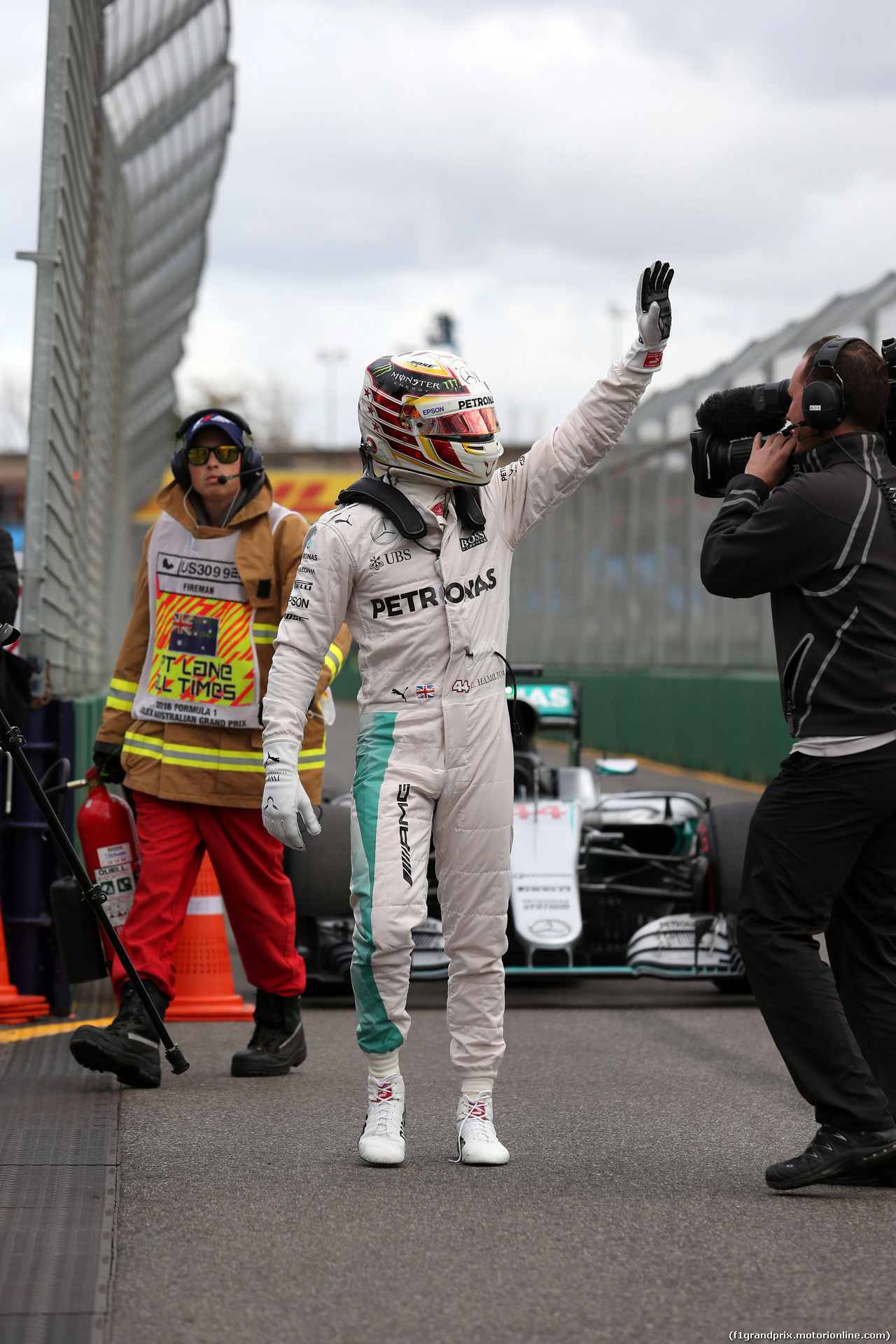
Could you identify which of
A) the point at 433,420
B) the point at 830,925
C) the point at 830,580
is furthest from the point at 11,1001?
the point at 830,580

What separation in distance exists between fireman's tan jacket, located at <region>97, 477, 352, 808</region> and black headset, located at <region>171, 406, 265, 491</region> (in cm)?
5

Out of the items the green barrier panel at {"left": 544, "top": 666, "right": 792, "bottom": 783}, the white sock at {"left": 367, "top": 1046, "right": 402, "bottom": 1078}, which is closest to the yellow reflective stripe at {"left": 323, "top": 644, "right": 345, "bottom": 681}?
the white sock at {"left": 367, "top": 1046, "right": 402, "bottom": 1078}

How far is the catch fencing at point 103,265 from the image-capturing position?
7340 millimetres

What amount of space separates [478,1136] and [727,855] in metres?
2.72

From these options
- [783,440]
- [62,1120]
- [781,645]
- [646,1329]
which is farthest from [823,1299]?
[62,1120]

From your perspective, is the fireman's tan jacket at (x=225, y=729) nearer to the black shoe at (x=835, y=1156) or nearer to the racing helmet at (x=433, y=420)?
the racing helmet at (x=433, y=420)

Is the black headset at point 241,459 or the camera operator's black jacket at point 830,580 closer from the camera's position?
the camera operator's black jacket at point 830,580

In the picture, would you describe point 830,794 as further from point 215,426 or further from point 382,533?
point 215,426

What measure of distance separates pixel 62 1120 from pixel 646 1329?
2.16 metres

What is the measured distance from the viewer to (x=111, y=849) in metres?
5.89

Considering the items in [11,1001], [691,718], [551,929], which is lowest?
[11,1001]

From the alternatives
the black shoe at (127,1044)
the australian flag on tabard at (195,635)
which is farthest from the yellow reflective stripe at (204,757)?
the black shoe at (127,1044)

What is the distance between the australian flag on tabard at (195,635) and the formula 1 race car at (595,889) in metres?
1.42

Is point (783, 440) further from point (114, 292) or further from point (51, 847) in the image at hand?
point (114, 292)
